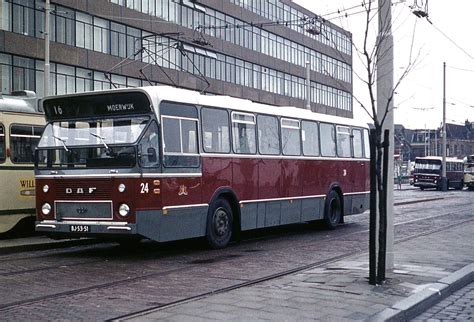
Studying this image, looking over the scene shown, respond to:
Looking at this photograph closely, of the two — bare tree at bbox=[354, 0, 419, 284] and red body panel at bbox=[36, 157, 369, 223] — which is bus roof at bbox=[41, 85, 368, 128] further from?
bare tree at bbox=[354, 0, 419, 284]

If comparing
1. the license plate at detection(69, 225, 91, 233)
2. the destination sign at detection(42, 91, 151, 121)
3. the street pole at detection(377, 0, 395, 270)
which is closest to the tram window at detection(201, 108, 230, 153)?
the destination sign at detection(42, 91, 151, 121)

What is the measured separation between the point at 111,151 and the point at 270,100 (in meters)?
53.2

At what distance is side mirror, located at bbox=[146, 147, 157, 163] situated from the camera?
12039 mm

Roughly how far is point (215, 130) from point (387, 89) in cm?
493

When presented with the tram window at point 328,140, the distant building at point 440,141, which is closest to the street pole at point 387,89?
the tram window at point 328,140

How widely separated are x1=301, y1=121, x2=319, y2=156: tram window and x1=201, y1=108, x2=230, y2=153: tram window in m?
3.75

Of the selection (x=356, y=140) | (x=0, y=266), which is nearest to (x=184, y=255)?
(x=0, y=266)

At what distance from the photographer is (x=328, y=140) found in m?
18.9

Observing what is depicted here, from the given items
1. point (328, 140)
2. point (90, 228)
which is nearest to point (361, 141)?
point (328, 140)

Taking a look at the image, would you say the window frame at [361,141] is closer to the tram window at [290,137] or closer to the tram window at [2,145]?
the tram window at [290,137]

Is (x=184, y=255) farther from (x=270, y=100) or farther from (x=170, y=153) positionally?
(x=270, y=100)

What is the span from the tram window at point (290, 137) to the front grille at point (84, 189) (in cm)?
576

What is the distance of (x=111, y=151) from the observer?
12109 millimetres

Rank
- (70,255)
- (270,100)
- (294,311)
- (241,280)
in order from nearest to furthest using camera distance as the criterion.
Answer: (294,311)
(241,280)
(70,255)
(270,100)
